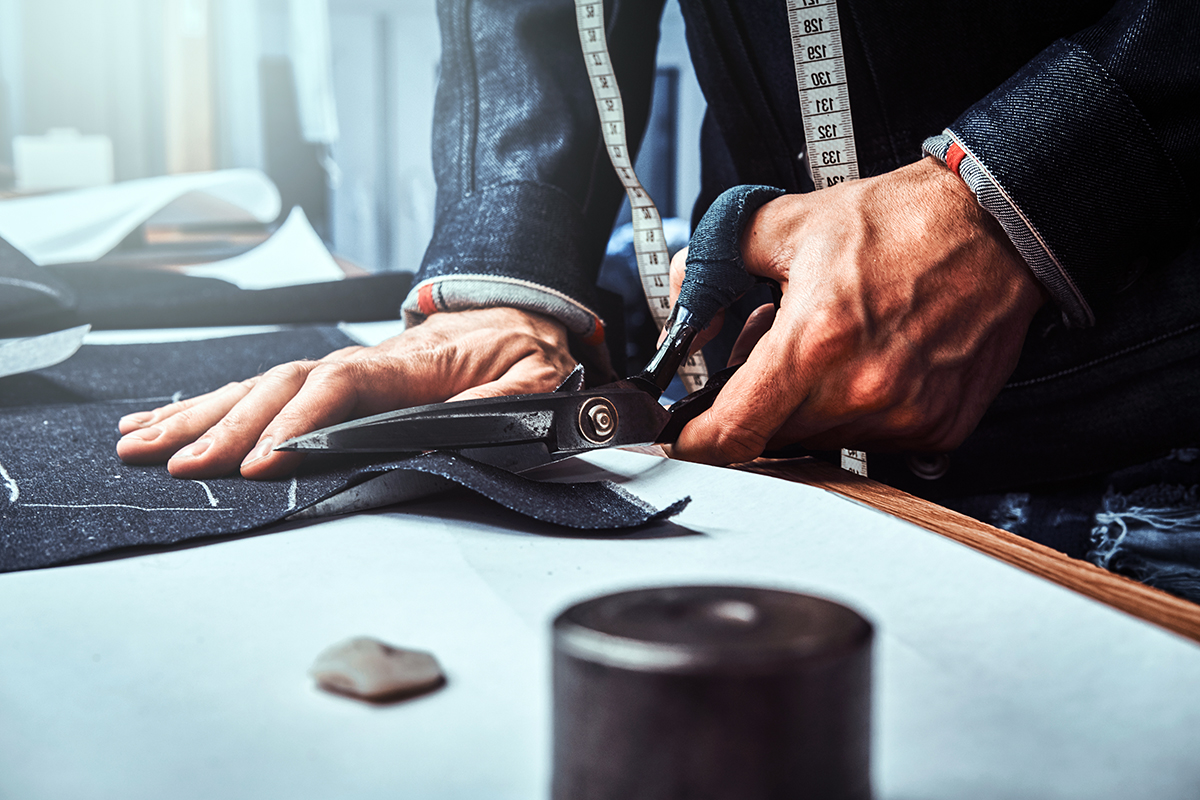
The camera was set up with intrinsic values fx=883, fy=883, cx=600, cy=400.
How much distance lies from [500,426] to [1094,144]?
0.47 meters

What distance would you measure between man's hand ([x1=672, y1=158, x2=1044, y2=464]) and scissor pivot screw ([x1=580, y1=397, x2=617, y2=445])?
0.06m

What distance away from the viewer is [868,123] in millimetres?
869

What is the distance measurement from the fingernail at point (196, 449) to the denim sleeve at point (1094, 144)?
0.59 meters

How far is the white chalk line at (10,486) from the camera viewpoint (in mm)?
580

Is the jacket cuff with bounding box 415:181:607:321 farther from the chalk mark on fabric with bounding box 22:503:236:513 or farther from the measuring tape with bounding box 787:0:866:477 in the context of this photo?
the chalk mark on fabric with bounding box 22:503:236:513

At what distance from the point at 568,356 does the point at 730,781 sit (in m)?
0.72

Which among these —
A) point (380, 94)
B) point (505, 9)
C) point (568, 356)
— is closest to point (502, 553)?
point (568, 356)

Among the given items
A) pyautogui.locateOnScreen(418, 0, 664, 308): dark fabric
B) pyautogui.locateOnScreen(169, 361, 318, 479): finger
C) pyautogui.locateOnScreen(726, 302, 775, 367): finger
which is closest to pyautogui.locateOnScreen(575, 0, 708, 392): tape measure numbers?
pyautogui.locateOnScreen(418, 0, 664, 308): dark fabric

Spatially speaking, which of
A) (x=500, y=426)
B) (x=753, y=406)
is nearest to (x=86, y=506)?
(x=500, y=426)

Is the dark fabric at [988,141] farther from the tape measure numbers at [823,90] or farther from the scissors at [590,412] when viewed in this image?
the scissors at [590,412]

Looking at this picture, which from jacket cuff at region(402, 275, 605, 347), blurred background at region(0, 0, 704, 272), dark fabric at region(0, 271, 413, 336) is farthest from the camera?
blurred background at region(0, 0, 704, 272)

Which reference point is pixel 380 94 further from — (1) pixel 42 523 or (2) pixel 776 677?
(2) pixel 776 677

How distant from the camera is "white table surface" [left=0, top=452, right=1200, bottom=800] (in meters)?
0.30

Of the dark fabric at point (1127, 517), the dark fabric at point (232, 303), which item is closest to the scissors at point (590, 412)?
the dark fabric at point (1127, 517)
